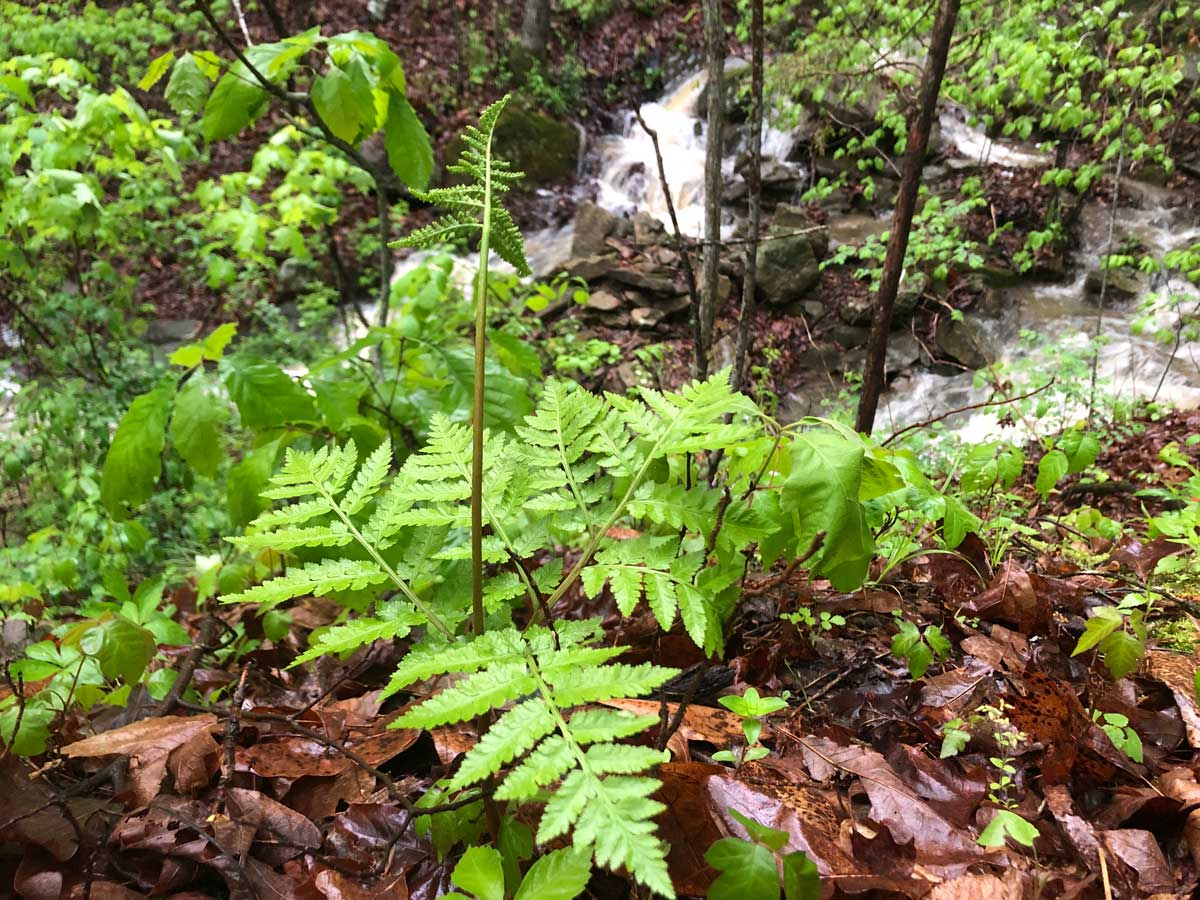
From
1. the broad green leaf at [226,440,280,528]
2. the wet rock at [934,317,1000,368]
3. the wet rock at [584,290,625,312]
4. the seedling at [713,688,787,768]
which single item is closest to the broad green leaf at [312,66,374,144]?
the broad green leaf at [226,440,280,528]

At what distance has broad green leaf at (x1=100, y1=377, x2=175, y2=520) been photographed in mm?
1657

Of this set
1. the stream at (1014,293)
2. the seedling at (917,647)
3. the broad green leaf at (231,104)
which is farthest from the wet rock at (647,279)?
the seedling at (917,647)

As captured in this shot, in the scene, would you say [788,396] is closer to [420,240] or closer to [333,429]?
[333,429]

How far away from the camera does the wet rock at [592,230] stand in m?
9.79

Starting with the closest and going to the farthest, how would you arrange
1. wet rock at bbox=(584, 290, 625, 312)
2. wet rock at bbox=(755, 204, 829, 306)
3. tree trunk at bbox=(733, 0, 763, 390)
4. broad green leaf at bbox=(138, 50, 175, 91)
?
broad green leaf at bbox=(138, 50, 175, 91) → tree trunk at bbox=(733, 0, 763, 390) → wet rock at bbox=(584, 290, 625, 312) → wet rock at bbox=(755, 204, 829, 306)

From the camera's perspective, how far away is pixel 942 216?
23.6ft

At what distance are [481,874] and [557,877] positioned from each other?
0.34 ft

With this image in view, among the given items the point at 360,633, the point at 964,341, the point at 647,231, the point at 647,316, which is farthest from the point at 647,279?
the point at 360,633

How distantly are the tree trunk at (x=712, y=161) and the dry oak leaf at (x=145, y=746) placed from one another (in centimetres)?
204

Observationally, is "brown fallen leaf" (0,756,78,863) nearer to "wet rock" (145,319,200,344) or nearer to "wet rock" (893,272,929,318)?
"wet rock" (893,272,929,318)

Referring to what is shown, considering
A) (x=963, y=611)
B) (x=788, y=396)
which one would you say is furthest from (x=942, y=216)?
(x=963, y=611)

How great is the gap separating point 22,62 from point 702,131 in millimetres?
11109

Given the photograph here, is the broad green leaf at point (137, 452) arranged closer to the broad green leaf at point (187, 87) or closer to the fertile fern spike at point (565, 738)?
the fertile fern spike at point (565, 738)

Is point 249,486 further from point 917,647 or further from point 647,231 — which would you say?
point 647,231
